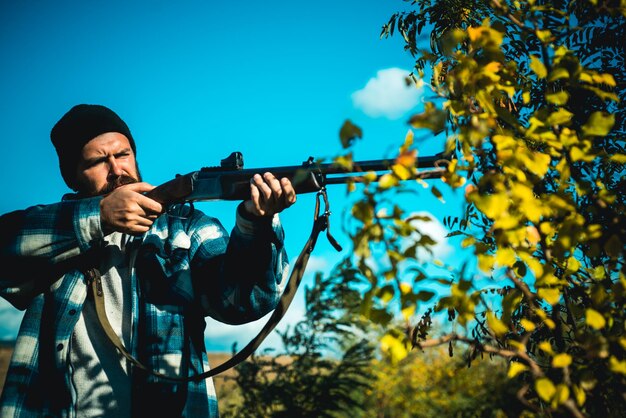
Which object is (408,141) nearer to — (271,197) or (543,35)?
(543,35)

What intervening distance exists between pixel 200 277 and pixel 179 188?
590 millimetres

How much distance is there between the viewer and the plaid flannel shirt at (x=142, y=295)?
2.21 metres

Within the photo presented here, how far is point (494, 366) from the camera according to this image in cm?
1553

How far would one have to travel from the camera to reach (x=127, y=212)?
8.04ft

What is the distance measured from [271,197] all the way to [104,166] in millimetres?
1455

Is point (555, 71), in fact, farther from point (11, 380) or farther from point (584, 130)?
point (11, 380)

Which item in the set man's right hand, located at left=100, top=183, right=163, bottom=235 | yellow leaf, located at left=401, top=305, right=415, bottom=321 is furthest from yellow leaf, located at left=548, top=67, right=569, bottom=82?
man's right hand, located at left=100, top=183, right=163, bottom=235

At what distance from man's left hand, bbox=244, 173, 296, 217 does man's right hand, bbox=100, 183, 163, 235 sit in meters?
0.57

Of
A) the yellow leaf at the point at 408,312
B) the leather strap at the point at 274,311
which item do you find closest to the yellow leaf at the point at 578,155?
the yellow leaf at the point at 408,312

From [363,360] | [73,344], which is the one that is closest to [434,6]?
[73,344]

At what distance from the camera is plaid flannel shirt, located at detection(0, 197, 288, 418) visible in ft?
7.23

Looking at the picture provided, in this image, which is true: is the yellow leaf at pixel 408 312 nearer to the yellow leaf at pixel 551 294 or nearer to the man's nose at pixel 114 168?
the yellow leaf at pixel 551 294

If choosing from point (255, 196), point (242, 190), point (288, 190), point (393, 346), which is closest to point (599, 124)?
point (393, 346)

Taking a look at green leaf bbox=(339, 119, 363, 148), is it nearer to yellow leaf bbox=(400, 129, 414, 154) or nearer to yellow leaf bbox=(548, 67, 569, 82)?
yellow leaf bbox=(400, 129, 414, 154)
